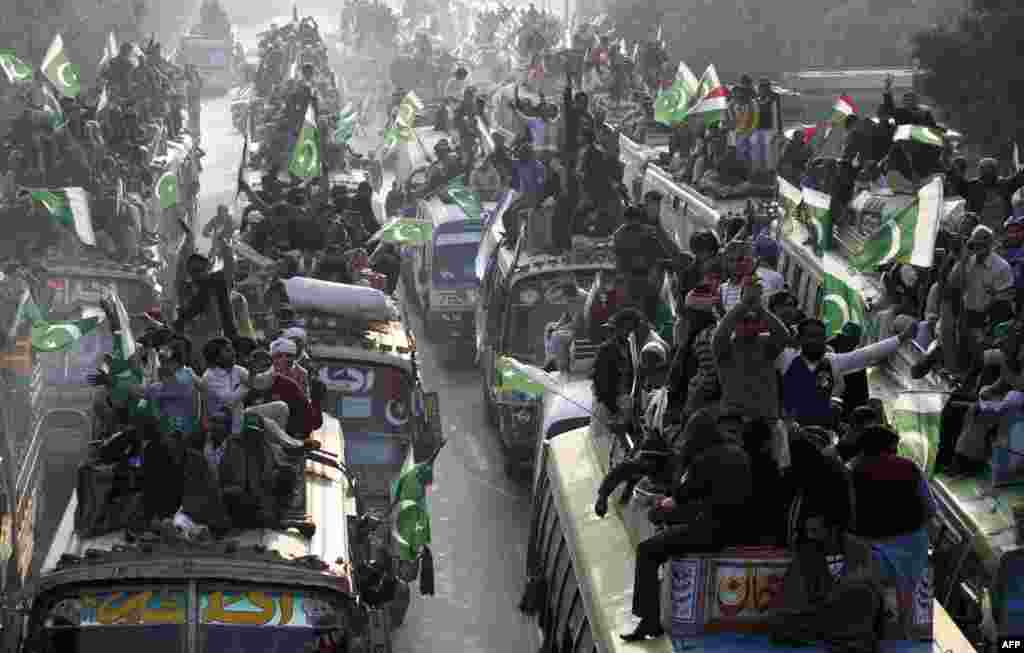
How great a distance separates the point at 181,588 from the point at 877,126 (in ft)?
52.3

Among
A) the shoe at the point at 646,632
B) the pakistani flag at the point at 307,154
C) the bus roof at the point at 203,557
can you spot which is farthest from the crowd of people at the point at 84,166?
the shoe at the point at 646,632

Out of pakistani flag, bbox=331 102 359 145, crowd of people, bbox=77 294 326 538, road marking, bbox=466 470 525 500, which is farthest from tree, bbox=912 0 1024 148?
crowd of people, bbox=77 294 326 538

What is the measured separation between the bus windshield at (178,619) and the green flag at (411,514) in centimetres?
259

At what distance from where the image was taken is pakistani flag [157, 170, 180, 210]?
101 feet

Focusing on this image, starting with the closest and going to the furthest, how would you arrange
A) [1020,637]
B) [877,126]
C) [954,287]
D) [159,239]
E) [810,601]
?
1. [810,601]
2. [1020,637]
3. [954,287]
4. [877,126]
5. [159,239]

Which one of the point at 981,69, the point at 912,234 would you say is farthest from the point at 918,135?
the point at 981,69

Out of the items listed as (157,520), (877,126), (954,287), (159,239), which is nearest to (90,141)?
(159,239)

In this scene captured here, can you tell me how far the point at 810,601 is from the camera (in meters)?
11.3

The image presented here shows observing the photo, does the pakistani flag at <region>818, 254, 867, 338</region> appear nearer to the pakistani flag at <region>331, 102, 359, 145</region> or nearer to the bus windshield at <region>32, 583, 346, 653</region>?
the bus windshield at <region>32, 583, 346, 653</region>

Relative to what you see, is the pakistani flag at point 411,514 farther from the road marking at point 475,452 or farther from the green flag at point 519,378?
the road marking at point 475,452

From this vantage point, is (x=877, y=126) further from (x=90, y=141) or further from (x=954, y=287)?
(x=90, y=141)

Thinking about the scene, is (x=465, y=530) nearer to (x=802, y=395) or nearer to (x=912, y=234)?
(x=912, y=234)

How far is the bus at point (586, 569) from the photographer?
1142 centimetres

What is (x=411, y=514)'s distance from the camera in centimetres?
1473
